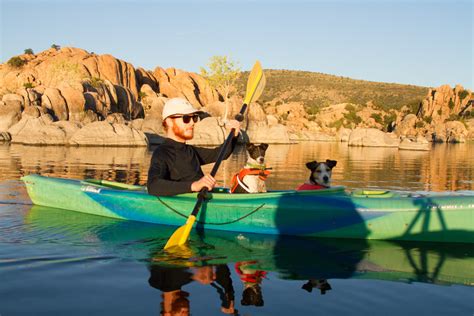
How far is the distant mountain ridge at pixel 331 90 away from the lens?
9344cm

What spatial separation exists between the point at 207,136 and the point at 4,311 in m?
30.5

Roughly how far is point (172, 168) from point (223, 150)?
0.65 m

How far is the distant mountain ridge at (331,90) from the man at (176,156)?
85004 mm

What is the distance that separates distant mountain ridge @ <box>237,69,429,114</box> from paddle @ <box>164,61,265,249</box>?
8265 centimetres


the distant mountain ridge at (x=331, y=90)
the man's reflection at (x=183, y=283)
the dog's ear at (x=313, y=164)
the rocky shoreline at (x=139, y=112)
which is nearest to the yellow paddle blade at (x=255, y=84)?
the dog's ear at (x=313, y=164)

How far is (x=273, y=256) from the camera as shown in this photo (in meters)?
4.82

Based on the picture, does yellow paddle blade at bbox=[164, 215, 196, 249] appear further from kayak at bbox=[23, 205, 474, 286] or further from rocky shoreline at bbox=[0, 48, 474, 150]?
rocky shoreline at bbox=[0, 48, 474, 150]

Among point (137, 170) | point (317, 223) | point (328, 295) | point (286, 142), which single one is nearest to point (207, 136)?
point (286, 142)

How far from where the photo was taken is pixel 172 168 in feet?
18.0

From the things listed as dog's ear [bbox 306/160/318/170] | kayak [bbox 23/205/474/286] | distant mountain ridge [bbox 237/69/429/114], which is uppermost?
distant mountain ridge [bbox 237/69/429/114]

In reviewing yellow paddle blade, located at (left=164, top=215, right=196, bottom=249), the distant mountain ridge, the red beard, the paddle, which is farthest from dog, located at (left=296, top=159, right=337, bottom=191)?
the distant mountain ridge

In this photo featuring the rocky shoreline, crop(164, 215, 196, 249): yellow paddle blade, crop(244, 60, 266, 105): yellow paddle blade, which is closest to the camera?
crop(164, 215, 196, 249): yellow paddle blade

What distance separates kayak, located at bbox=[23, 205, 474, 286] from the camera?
4273 mm

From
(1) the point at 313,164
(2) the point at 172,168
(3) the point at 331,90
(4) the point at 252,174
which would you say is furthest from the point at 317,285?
(3) the point at 331,90
